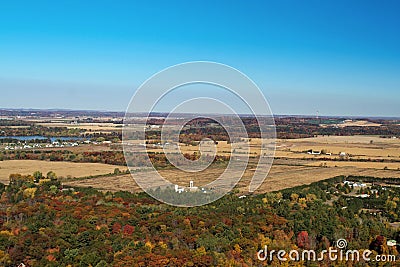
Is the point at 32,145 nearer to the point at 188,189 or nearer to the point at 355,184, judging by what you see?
the point at 188,189

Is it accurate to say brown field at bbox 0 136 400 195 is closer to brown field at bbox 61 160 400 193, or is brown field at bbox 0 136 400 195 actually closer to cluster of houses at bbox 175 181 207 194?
brown field at bbox 61 160 400 193

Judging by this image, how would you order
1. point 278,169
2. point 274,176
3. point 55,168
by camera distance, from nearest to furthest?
point 274,176 → point 55,168 → point 278,169

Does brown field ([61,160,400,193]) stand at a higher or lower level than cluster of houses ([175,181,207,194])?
lower

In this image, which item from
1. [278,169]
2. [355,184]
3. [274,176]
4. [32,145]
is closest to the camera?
[355,184]

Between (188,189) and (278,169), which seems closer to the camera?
(188,189)

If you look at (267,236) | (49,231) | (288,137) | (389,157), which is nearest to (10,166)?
(49,231)

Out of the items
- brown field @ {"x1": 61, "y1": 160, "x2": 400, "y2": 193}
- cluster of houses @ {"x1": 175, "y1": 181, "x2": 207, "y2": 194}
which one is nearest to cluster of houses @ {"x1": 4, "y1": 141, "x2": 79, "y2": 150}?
brown field @ {"x1": 61, "y1": 160, "x2": 400, "y2": 193}

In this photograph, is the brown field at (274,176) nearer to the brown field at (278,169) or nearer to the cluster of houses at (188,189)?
the brown field at (278,169)

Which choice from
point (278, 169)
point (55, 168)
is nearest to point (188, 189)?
point (278, 169)

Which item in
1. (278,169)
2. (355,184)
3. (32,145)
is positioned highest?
(32,145)
